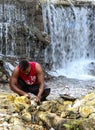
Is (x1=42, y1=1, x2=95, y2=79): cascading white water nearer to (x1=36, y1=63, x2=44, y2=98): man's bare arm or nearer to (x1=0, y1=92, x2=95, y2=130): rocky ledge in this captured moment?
(x1=36, y1=63, x2=44, y2=98): man's bare arm

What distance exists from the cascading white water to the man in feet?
26.5

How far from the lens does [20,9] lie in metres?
16.3

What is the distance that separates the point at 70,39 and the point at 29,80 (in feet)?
34.4

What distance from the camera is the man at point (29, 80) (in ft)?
24.5

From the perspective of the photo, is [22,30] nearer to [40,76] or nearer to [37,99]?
[40,76]

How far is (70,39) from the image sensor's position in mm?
18109

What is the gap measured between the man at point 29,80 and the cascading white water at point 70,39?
8078mm

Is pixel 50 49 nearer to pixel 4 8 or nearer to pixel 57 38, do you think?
pixel 57 38

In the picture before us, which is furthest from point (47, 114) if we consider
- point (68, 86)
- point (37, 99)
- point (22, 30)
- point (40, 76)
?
point (22, 30)

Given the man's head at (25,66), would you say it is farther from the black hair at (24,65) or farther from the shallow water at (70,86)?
Answer: the shallow water at (70,86)

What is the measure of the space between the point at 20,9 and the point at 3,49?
1.80 metres

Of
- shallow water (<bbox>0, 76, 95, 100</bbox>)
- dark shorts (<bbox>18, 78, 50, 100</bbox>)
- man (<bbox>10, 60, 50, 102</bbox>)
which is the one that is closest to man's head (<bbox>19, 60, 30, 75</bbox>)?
man (<bbox>10, 60, 50, 102</bbox>)

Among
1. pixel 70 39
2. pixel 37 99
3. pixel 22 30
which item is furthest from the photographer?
pixel 70 39

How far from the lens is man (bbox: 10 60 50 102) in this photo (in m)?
7.48
